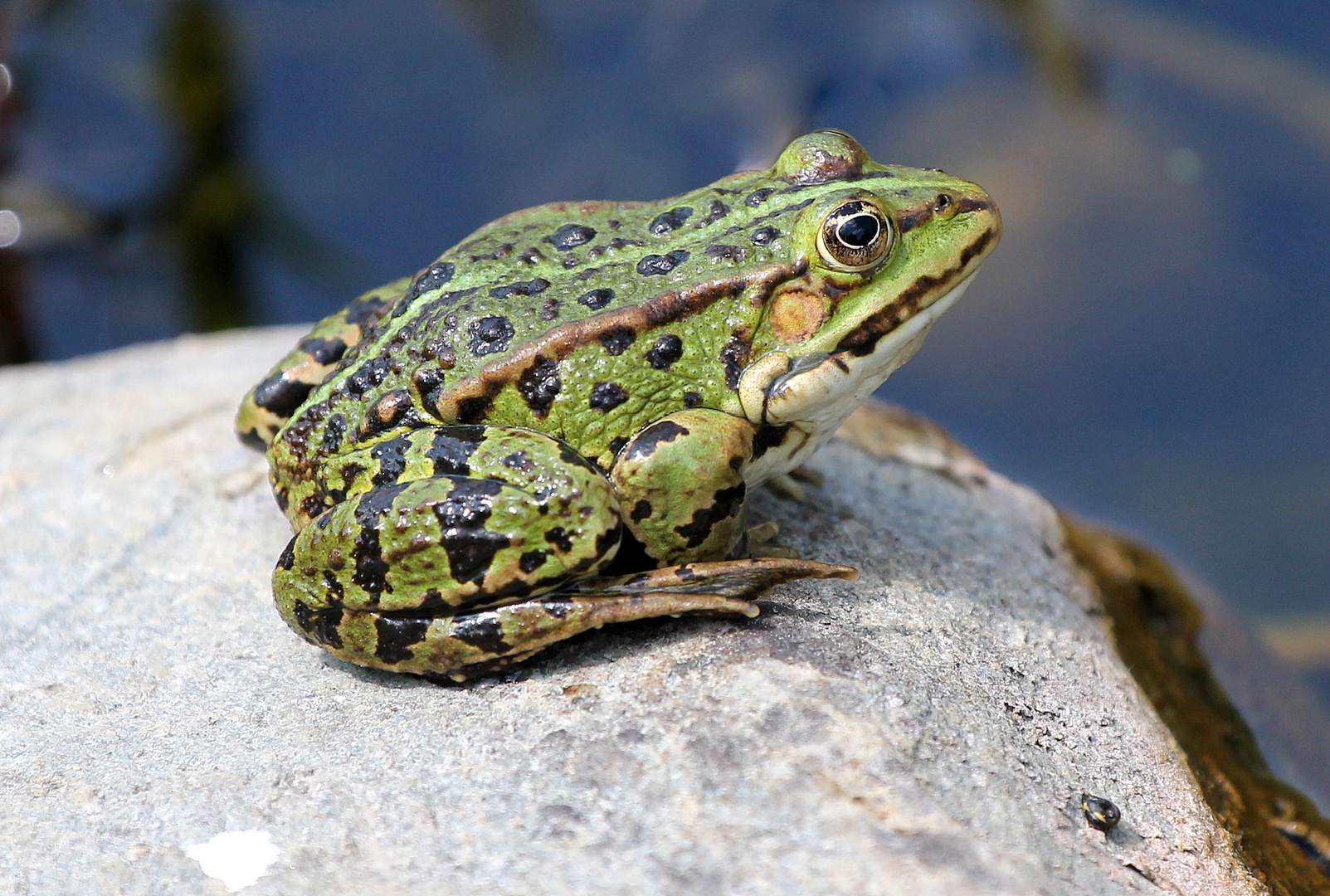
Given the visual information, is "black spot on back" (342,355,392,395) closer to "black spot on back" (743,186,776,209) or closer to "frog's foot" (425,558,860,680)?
"frog's foot" (425,558,860,680)

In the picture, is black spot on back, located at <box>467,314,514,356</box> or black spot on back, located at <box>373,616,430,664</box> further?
black spot on back, located at <box>467,314,514,356</box>

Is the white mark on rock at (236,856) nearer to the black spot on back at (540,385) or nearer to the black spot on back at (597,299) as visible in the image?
the black spot on back at (540,385)

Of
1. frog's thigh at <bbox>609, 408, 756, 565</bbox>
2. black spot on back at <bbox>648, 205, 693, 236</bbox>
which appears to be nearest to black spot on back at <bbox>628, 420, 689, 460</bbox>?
frog's thigh at <bbox>609, 408, 756, 565</bbox>

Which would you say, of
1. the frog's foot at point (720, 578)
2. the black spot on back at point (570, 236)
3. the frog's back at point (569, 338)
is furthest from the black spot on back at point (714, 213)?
the frog's foot at point (720, 578)

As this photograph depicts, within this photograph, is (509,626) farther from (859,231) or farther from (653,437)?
(859,231)

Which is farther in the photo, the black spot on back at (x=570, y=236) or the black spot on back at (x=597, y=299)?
the black spot on back at (x=570, y=236)

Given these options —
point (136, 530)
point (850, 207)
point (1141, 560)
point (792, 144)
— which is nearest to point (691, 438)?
point (850, 207)

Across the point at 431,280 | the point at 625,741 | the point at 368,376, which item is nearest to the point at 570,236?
the point at 431,280
